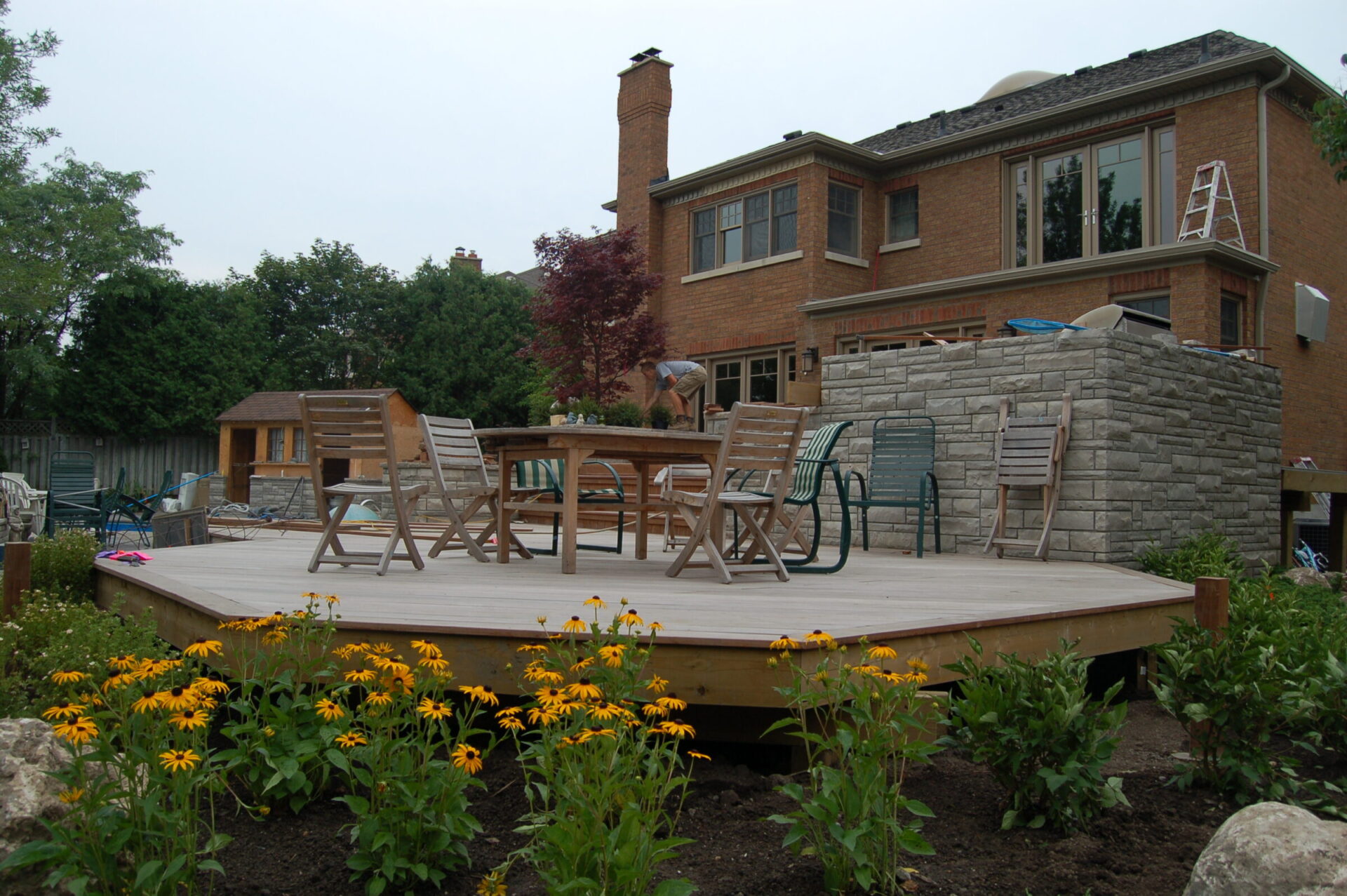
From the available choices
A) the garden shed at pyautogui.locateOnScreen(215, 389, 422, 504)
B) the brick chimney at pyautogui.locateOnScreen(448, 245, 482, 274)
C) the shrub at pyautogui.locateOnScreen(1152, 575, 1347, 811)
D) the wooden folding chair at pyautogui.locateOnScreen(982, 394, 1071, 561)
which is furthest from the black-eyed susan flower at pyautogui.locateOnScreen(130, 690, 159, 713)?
the brick chimney at pyautogui.locateOnScreen(448, 245, 482, 274)

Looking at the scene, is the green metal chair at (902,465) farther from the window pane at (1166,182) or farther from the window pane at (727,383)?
the window pane at (727,383)

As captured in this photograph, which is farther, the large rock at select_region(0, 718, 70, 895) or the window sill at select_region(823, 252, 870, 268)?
the window sill at select_region(823, 252, 870, 268)

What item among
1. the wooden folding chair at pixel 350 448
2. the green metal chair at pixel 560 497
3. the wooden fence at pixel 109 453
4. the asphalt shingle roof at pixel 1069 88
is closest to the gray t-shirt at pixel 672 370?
the green metal chair at pixel 560 497

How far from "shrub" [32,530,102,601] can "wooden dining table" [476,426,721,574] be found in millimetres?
2490

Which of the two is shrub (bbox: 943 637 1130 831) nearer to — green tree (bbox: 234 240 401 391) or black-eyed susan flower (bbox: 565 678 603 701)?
black-eyed susan flower (bbox: 565 678 603 701)

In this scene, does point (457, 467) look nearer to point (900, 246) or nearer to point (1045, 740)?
point (1045, 740)

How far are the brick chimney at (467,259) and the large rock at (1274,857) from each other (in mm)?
32736

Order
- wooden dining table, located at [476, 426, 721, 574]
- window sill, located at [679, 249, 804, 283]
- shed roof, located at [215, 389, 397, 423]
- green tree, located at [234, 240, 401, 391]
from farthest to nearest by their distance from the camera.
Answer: green tree, located at [234, 240, 401, 391] < shed roof, located at [215, 389, 397, 423] < window sill, located at [679, 249, 804, 283] < wooden dining table, located at [476, 426, 721, 574]

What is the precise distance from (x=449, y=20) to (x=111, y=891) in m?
8.43

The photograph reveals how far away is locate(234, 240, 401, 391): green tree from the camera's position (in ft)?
105

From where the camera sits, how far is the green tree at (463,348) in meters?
30.1

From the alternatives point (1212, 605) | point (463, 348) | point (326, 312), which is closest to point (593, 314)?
point (1212, 605)

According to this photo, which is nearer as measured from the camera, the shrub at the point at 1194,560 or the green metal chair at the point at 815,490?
the green metal chair at the point at 815,490

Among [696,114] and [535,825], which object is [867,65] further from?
[535,825]
